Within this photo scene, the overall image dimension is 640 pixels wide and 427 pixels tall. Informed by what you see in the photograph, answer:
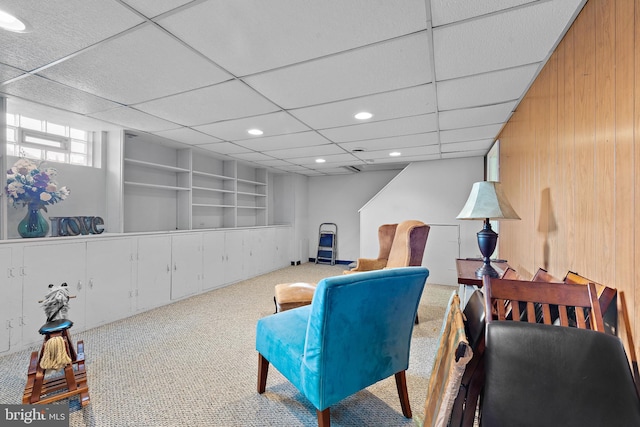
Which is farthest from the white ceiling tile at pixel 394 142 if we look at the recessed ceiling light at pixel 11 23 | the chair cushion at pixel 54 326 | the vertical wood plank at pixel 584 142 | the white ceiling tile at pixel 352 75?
the chair cushion at pixel 54 326

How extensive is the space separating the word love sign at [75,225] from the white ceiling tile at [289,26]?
2598mm

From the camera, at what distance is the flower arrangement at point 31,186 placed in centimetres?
247

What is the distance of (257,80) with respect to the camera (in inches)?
79.4

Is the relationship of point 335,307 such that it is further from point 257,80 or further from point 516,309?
point 257,80

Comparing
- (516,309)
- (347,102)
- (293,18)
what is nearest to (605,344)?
(516,309)

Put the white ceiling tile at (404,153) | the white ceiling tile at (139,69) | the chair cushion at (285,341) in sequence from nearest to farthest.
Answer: the chair cushion at (285,341) < the white ceiling tile at (139,69) < the white ceiling tile at (404,153)

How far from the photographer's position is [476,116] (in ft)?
9.00

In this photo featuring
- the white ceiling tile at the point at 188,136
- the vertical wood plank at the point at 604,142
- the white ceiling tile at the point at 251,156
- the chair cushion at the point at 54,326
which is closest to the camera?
the vertical wood plank at the point at 604,142

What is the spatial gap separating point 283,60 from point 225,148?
8.86ft

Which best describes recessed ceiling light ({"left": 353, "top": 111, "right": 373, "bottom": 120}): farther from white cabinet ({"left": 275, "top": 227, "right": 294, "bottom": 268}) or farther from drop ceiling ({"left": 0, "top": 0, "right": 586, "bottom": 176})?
white cabinet ({"left": 275, "top": 227, "right": 294, "bottom": 268})

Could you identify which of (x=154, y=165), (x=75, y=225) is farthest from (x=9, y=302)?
(x=154, y=165)

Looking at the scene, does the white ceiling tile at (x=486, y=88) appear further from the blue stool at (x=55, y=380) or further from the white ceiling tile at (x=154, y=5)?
the blue stool at (x=55, y=380)

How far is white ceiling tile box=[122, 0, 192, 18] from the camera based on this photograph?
1.27 meters

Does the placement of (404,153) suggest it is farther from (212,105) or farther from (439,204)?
(212,105)
